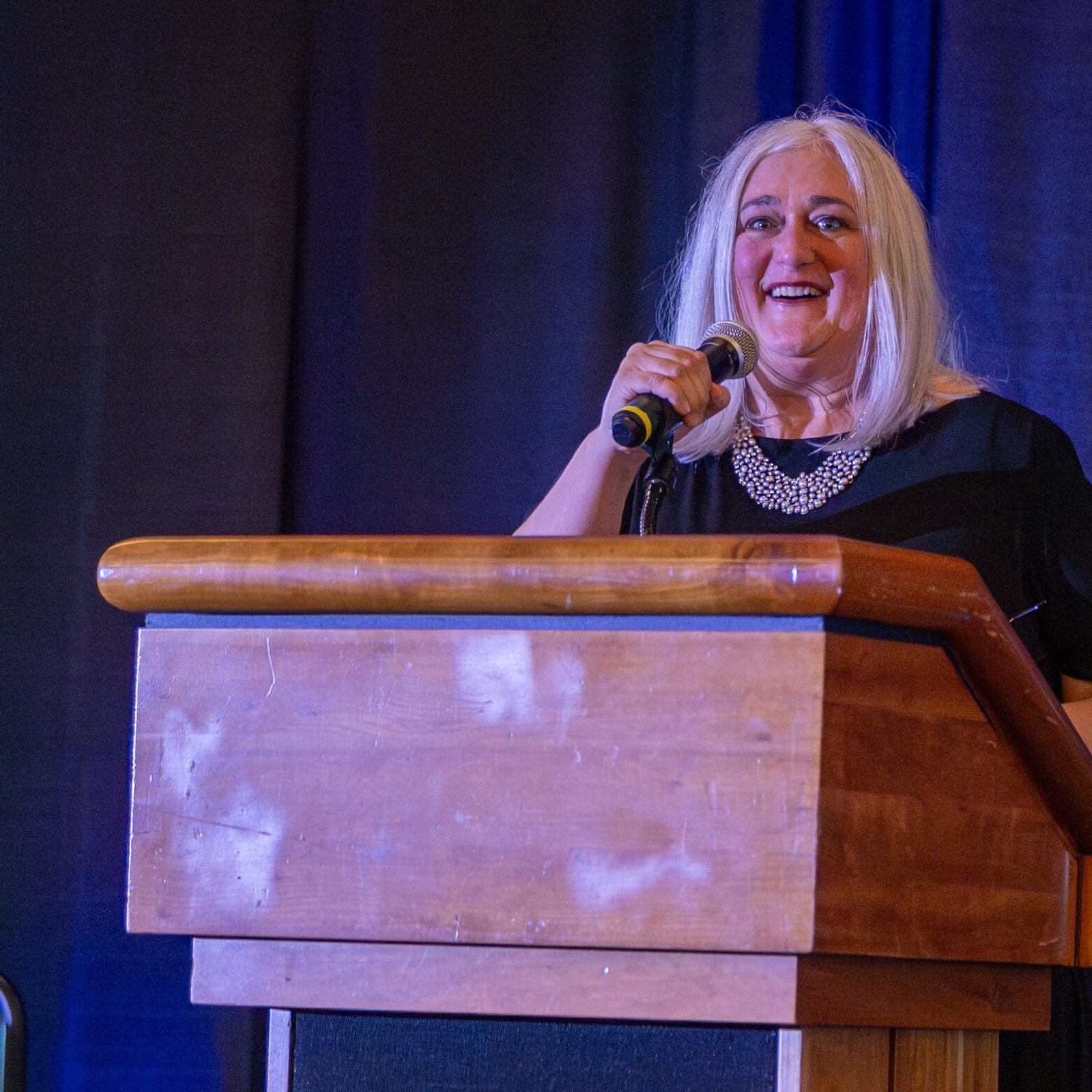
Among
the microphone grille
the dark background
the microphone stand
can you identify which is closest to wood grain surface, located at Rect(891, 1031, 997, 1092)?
the microphone stand

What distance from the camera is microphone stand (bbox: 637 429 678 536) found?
113 cm

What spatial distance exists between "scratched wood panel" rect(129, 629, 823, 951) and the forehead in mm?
1064

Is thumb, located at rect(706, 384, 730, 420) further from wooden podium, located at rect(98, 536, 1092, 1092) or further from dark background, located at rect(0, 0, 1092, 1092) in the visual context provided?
dark background, located at rect(0, 0, 1092, 1092)

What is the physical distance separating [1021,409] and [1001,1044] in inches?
26.0

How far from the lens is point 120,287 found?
211cm

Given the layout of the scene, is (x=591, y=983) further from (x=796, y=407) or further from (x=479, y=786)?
(x=796, y=407)

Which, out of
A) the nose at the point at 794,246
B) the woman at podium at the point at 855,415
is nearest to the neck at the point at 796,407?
the woman at podium at the point at 855,415

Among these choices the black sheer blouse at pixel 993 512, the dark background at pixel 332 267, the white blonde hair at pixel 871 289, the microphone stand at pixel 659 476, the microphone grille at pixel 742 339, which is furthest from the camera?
the dark background at pixel 332 267

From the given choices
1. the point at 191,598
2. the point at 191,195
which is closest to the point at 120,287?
the point at 191,195

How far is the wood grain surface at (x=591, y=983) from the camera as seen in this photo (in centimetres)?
81

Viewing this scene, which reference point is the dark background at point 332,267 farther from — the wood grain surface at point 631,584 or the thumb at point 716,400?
the wood grain surface at point 631,584

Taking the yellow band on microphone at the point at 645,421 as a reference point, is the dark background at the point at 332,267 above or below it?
above

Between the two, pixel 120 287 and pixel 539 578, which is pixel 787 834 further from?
pixel 120 287

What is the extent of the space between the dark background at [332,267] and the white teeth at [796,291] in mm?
517
